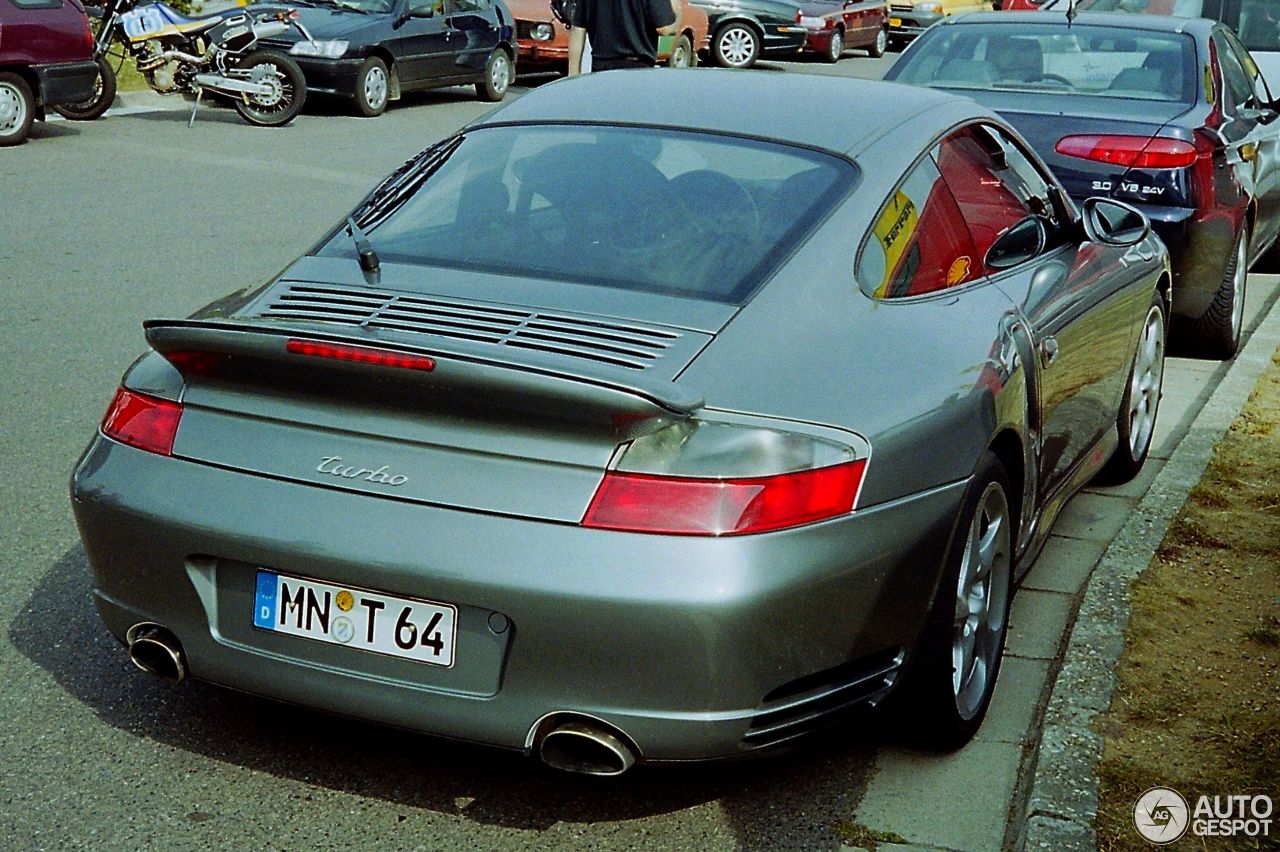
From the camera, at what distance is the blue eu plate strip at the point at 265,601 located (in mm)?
3369

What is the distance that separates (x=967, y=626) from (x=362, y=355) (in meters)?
1.60

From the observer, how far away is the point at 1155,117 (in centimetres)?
771

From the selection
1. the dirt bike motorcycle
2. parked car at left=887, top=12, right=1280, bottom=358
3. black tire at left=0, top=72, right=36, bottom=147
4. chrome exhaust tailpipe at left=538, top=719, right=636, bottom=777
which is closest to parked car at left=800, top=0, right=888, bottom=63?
the dirt bike motorcycle

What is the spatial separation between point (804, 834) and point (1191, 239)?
491cm

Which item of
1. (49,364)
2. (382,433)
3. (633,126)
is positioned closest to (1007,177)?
(633,126)

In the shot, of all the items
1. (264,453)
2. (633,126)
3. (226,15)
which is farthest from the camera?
(226,15)

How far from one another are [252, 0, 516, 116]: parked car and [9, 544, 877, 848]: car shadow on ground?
1399 centimetres

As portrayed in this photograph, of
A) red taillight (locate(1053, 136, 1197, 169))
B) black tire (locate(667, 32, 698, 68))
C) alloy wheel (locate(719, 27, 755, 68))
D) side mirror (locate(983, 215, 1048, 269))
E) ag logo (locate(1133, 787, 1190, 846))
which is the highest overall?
side mirror (locate(983, 215, 1048, 269))

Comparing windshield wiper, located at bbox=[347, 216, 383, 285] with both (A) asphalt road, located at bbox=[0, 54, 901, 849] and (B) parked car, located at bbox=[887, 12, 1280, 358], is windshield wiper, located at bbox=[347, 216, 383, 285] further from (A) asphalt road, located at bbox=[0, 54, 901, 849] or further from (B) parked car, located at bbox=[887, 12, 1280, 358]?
(B) parked car, located at bbox=[887, 12, 1280, 358]

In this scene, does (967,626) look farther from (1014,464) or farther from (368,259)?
(368,259)

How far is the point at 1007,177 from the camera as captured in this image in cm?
495

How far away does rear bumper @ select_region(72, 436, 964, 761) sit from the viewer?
312 centimetres

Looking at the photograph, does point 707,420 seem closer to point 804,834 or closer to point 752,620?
point 752,620

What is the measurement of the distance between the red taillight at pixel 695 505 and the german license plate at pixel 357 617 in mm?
372
